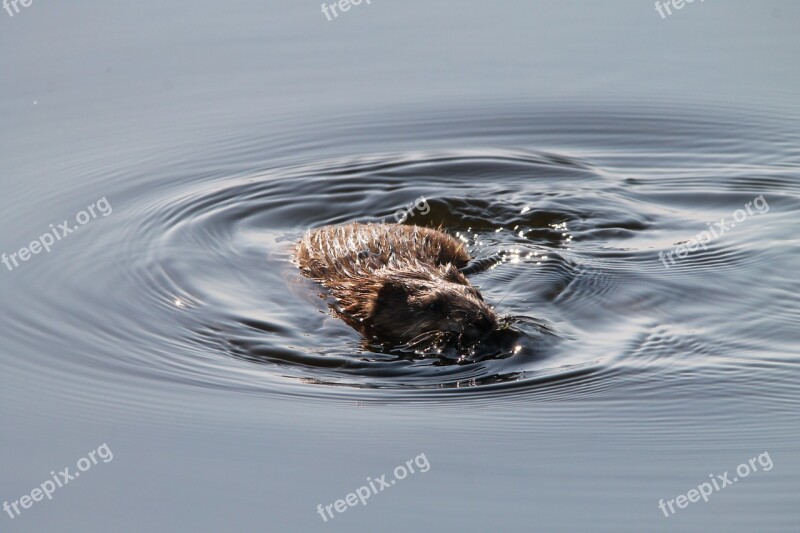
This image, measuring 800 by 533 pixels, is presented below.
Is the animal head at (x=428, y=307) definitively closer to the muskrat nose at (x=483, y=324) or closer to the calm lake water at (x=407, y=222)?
the muskrat nose at (x=483, y=324)

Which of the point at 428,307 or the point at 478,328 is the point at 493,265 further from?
the point at 478,328

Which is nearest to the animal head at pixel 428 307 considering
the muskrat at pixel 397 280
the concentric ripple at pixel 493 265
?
the muskrat at pixel 397 280

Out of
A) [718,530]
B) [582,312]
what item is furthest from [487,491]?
[582,312]

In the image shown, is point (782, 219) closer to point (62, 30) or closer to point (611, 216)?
point (611, 216)

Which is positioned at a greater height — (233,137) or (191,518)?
(233,137)

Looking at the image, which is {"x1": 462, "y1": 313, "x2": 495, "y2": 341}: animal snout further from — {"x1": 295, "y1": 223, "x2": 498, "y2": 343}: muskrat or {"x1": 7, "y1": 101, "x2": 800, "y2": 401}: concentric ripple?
{"x1": 7, "y1": 101, "x2": 800, "y2": 401}: concentric ripple

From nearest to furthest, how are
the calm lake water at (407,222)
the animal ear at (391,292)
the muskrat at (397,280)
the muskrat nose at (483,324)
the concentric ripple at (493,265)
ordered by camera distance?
the calm lake water at (407,222)
the concentric ripple at (493,265)
the muskrat nose at (483,324)
the muskrat at (397,280)
the animal ear at (391,292)

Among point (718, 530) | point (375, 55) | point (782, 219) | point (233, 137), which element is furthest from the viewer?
point (375, 55)
